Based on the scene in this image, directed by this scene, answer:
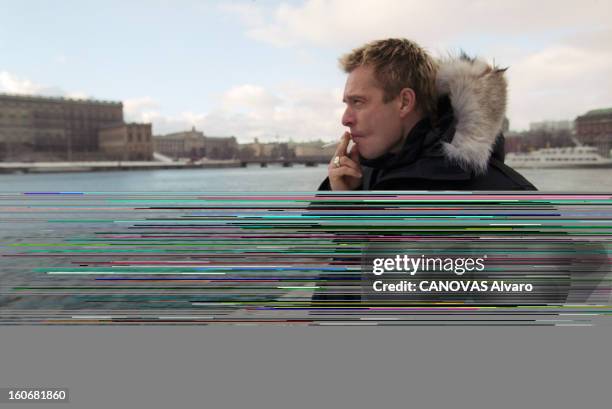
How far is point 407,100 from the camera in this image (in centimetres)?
153

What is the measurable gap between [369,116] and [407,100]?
5.1 inches

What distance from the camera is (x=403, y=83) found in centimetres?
151

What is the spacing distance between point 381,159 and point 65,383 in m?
1.14

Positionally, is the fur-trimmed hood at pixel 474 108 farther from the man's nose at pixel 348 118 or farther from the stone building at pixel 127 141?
the stone building at pixel 127 141

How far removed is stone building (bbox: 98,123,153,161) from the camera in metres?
82.9

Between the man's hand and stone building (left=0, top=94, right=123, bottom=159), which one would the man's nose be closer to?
the man's hand

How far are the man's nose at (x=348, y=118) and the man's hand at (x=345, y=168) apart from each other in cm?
4

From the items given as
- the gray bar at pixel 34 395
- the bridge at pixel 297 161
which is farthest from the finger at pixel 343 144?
the bridge at pixel 297 161

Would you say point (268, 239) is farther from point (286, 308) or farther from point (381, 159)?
point (381, 159)

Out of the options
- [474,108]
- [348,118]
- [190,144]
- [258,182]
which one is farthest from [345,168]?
[190,144]

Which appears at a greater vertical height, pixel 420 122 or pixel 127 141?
pixel 127 141

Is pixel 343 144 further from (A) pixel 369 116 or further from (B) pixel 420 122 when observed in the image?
(B) pixel 420 122

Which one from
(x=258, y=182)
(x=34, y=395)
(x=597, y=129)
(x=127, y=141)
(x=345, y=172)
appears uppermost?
(x=127, y=141)

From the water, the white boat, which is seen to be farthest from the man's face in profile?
the white boat
